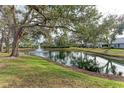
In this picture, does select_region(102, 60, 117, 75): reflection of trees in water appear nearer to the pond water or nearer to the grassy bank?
the pond water

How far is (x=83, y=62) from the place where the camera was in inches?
269

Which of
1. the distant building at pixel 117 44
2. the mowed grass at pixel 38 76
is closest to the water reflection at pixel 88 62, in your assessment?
the mowed grass at pixel 38 76

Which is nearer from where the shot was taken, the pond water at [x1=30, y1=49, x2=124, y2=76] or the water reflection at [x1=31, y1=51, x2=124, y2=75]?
the pond water at [x1=30, y1=49, x2=124, y2=76]

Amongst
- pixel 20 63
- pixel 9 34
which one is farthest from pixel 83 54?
pixel 9 34

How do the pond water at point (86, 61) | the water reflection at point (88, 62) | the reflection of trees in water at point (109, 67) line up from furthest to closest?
1. the reflection of trees in water at point (109, 67)
2. the water reflection at point (88, 62)
3. the pond water at point (86, 61)

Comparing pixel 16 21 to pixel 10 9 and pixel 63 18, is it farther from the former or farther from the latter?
pixel 63 18

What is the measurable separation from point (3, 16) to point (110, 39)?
2.42 m

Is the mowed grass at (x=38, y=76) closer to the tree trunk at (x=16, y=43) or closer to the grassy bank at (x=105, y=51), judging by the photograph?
the tree trunk at (x=16, y=43)

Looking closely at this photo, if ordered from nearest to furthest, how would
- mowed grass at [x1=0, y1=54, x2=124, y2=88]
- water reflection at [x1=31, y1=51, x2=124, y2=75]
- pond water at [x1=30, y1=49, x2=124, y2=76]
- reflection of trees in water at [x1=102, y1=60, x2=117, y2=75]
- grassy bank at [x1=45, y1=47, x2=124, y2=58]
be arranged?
mowed grass at [x1=0, y1=54, x2=124, y2=88], grassy bank at [x1=45, y1=47, x2=124, y2=58], pond water at [x1=30, y1=49, x2=124, y2=76], water reflection at [x1=31, y1=51, x2=124, y2=75], reflection of trees in water at [x1=102, y1=60, x2=117, y2=75]

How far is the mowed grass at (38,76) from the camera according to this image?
4977mm

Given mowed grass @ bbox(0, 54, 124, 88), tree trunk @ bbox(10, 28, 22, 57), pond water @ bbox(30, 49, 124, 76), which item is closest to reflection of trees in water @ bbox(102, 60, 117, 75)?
pond water @ bbox(30, 49, 124, 76)

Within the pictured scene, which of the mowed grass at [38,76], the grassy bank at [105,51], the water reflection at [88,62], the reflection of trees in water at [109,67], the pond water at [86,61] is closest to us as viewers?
the mowed grass at [38,76]

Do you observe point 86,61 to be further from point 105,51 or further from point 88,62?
point 105,51

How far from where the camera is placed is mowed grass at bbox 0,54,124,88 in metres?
4.98
